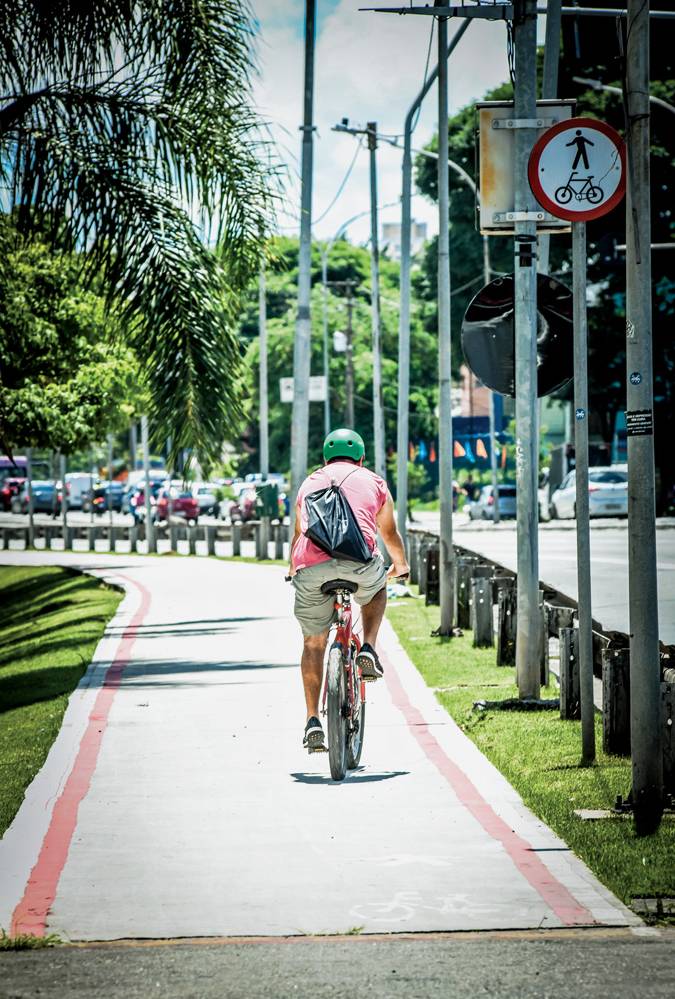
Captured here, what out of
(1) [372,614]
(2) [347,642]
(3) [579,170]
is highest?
(3) [579,170]

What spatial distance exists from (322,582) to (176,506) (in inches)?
2393

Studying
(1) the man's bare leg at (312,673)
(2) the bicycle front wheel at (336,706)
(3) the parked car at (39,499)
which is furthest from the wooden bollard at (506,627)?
(3) the parked car at (39,499)

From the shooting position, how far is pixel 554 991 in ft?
17.2

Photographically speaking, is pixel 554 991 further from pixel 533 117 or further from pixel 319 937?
pixel 533 117

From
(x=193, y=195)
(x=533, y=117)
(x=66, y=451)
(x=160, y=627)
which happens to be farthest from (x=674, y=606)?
(x=66, y=451)

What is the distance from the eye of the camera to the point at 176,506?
228 ft

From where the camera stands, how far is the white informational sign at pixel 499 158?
11.6 meters

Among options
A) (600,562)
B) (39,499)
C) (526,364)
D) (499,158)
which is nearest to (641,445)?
(526,364)

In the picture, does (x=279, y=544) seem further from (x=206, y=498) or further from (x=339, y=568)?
(x=206, y=498)

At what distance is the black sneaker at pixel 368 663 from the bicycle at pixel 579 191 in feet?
8.52

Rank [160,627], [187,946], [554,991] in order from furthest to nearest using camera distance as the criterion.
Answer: [160,627] → [187,946] → [554,991]

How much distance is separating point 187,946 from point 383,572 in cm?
366

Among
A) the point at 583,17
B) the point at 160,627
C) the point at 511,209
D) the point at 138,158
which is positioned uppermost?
the point at 583,17

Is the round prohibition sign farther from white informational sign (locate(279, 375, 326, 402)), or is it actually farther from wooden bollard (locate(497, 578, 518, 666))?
white informational sign (locate(279, 375, 326, 402))
